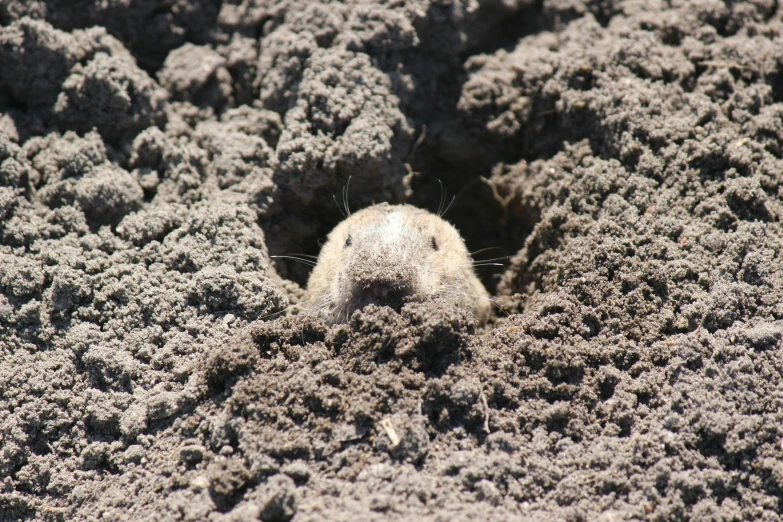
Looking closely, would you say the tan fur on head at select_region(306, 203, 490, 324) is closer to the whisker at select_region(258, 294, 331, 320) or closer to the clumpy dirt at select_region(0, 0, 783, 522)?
the whisker at select_region(258, 294, 331, 320)

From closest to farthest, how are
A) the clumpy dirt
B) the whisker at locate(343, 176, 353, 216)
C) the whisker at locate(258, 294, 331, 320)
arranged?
the clumpy dirt < the whisker at locate(258, 294, 331, 320) < the whisker at locate(343, 176, 353, 216)

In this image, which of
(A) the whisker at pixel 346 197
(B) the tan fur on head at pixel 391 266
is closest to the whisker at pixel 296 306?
(B) the tan fur on head at pixel 391 266

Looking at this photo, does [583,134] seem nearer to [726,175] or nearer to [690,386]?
[726,175]

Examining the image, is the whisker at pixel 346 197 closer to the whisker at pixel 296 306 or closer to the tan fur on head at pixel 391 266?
the tan fur on head at pixel 391 266

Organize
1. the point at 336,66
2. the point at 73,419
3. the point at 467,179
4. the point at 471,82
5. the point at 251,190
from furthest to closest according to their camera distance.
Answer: the point at 467,179 → the point at 471,82 → the point at 336,66 → the point at 251,190 → the point at 73,419

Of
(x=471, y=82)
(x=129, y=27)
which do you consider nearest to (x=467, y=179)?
(x=471, y=82)

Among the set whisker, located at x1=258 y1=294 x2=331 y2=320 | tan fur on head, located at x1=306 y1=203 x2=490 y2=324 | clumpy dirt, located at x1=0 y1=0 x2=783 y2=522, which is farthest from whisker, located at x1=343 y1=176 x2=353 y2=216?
whisker, located at x1=258 y1=294 x2=331 y2=320
